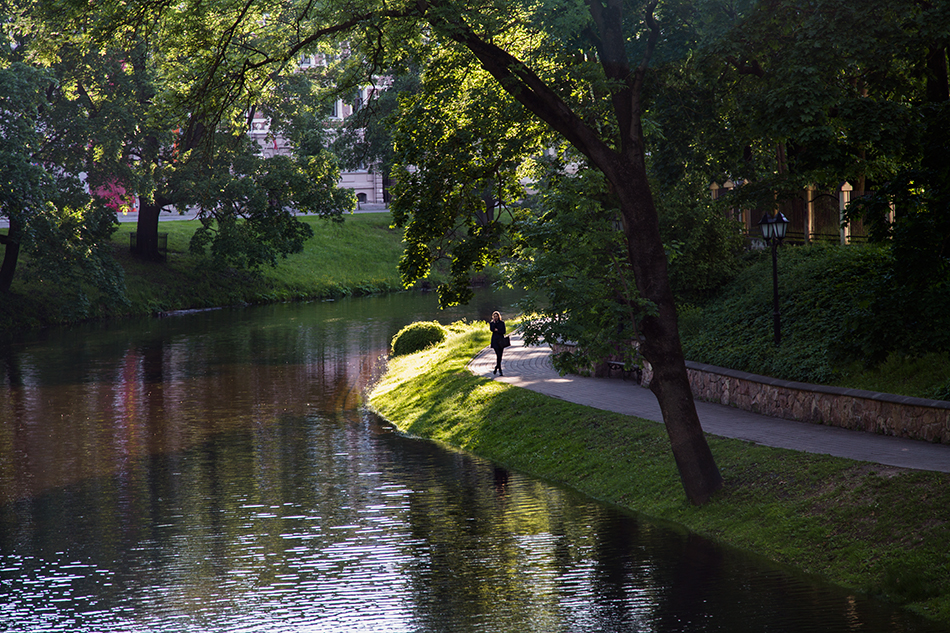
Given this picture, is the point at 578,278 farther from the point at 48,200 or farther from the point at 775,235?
the point at 48,200

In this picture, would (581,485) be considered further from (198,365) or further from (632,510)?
(198,365)

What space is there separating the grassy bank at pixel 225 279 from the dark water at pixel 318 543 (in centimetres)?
2178

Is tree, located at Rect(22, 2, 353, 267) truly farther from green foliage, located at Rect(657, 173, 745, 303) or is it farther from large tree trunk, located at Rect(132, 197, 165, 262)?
green foliage, located at Rect(657, 173, 745, 303)

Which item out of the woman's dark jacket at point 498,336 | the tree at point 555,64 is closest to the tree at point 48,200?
the woman's dark jacket at point 498,336

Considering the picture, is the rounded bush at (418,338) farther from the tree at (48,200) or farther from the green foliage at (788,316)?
the tree at (48,200)

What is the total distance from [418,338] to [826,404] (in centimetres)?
1814

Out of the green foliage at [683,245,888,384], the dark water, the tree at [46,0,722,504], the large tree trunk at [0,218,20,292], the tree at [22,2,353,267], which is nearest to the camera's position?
the dark water

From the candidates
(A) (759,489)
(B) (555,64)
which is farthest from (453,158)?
(A) (759,489)

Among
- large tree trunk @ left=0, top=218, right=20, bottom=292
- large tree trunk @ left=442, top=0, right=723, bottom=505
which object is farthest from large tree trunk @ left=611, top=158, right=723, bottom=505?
large tree trunk @ left=0, top=218, right=20, bottom=292

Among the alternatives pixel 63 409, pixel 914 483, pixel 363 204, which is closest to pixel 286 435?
pixel 63 409

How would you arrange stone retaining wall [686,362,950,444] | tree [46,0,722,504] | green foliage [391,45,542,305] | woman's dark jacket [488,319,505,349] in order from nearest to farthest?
1. tree [46,0,722,504]
2. stone retaining wall [686,362,950,444]
3. green foliage [391,45,542,305]
4. woman's dark jacket [488,319,505,349]

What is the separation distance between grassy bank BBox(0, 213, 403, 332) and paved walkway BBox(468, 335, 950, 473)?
27182mm

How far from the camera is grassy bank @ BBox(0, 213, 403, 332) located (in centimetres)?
4428

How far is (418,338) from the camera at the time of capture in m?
31.9
